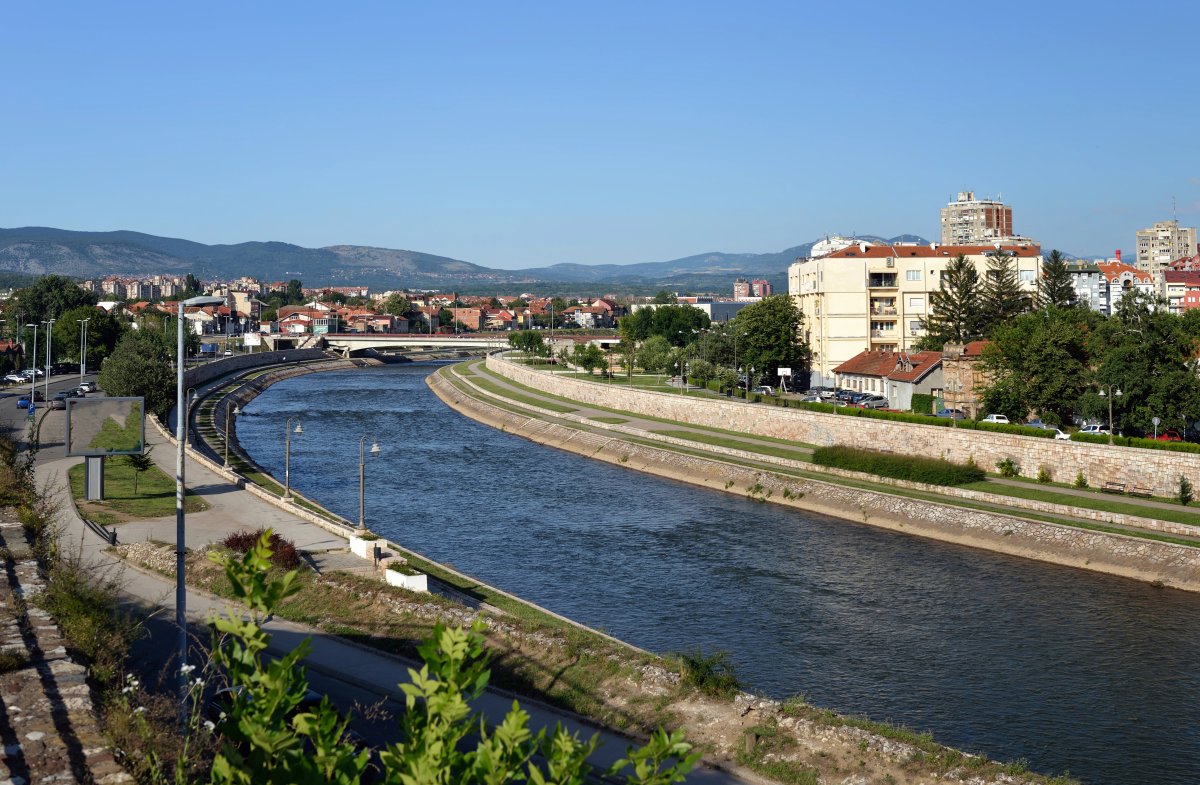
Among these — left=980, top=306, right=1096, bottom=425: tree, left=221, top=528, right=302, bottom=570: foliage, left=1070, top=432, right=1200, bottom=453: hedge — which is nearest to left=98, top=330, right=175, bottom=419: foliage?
left=221, top=528, right=302, bottom=570: foliage

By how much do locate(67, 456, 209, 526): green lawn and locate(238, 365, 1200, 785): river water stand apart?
5.85m

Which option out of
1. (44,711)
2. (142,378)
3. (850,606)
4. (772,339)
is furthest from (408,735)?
(772,339)

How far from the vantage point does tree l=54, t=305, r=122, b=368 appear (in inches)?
3829

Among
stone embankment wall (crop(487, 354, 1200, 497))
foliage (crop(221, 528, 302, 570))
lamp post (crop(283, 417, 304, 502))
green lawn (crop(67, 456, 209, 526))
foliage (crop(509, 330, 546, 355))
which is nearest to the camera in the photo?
foliage (crop(221, 528, 302, 570))

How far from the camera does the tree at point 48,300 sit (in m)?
125

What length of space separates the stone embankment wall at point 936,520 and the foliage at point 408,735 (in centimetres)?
2735

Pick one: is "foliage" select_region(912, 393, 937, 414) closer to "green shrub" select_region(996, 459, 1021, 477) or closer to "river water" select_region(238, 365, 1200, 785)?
"green shrub" select_region(996, 459, 1021, 477)

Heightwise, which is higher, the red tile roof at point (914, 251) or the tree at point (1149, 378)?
the red tile roof at point (914, 251)

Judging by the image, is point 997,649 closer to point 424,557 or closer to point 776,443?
point 424,557

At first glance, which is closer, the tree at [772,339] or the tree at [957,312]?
the tree at [957,312]

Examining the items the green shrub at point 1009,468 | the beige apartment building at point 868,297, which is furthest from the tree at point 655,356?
the green shrub at point 1009,468

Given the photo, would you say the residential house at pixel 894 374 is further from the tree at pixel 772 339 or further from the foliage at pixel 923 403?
the tree at pixel 772 339

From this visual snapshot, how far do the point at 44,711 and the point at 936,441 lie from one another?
1532 inches

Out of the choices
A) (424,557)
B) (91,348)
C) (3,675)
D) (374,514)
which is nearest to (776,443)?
(374,514)
